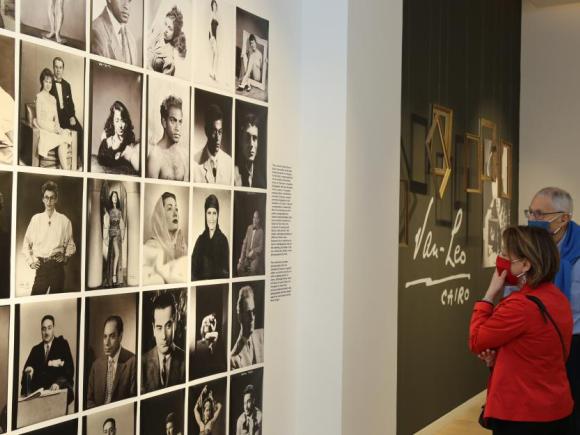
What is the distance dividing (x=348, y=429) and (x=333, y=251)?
88 centimetres

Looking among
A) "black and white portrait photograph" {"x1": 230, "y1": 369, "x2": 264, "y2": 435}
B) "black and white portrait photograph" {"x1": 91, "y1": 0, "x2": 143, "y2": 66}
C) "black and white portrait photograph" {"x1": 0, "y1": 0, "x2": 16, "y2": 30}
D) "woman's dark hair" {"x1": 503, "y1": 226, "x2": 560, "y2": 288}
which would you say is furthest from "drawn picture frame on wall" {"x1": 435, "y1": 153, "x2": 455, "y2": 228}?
"black and white portrait photograph" {"x1": 0, "y1": 0, "x2": 16, "y2": 30}

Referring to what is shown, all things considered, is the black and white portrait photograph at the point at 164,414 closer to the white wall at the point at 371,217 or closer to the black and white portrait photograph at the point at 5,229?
the black and white portrait photograph at the point at 5,229

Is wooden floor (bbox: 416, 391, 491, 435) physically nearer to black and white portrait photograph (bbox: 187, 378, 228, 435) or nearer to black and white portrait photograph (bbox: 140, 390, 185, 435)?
black and white portrait photograph (bbox: 187, 378, 228, 435)

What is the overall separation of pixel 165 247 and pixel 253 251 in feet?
2.02

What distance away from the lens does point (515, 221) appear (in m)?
8.15

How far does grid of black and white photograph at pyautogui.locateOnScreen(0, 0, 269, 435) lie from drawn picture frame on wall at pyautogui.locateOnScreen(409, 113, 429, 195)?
227 centimetres

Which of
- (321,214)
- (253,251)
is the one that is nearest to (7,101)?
(253,251)

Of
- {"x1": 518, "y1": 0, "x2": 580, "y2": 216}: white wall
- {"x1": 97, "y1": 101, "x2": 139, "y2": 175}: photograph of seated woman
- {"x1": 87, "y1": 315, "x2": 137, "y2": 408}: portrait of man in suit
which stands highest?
{"x1": 518, "y1": 0, "x2": 580, "y2": 216}: white wall

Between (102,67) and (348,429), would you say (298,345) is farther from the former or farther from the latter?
(102,67)

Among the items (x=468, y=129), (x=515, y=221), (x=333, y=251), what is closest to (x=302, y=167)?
(x=333, y=251)

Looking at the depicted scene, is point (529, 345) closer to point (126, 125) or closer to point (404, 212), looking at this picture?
point (126, 125)

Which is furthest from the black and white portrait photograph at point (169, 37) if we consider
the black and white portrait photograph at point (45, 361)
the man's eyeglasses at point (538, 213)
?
the man's eyeglasses at point (538, 213)

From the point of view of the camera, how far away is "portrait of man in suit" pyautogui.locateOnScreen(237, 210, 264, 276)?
3451mm

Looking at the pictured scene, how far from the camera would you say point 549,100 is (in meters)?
8.19
